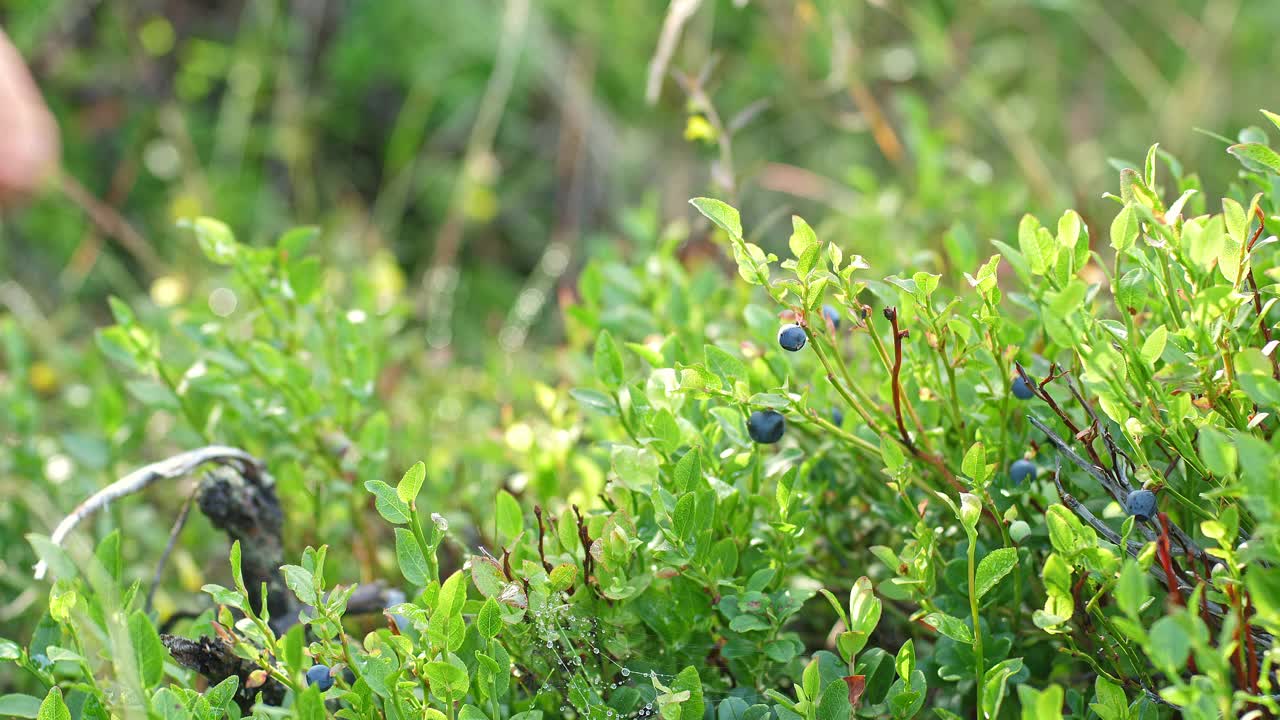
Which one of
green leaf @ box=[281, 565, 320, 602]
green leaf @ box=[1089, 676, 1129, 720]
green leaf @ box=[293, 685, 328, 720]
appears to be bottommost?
green leaf @ box=[293, 685, 328, 720]

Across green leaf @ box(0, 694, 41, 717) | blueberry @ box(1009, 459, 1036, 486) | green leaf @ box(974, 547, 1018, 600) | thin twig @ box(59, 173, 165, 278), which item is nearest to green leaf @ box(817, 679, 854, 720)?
green leaf @ box(974, 547, 1018, 600)

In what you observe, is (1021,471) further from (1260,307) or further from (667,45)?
(667,45)

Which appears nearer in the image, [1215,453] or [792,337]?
[1215,453]

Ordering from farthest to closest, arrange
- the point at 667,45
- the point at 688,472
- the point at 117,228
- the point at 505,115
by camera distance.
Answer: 1. the point at 505,115
2. the point at 117,228
3. the point at 667,45
4. the point at 688,472

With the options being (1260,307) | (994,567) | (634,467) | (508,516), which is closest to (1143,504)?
(994,567)

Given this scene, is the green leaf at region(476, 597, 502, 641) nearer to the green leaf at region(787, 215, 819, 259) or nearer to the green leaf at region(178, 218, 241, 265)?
the green leaf at region(787, 215, 819, 259)

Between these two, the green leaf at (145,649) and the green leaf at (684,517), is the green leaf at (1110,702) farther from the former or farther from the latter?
the green leaf at (145,649)

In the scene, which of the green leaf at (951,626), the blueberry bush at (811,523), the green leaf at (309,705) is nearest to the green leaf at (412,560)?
the blueberry bush at (811,523)
